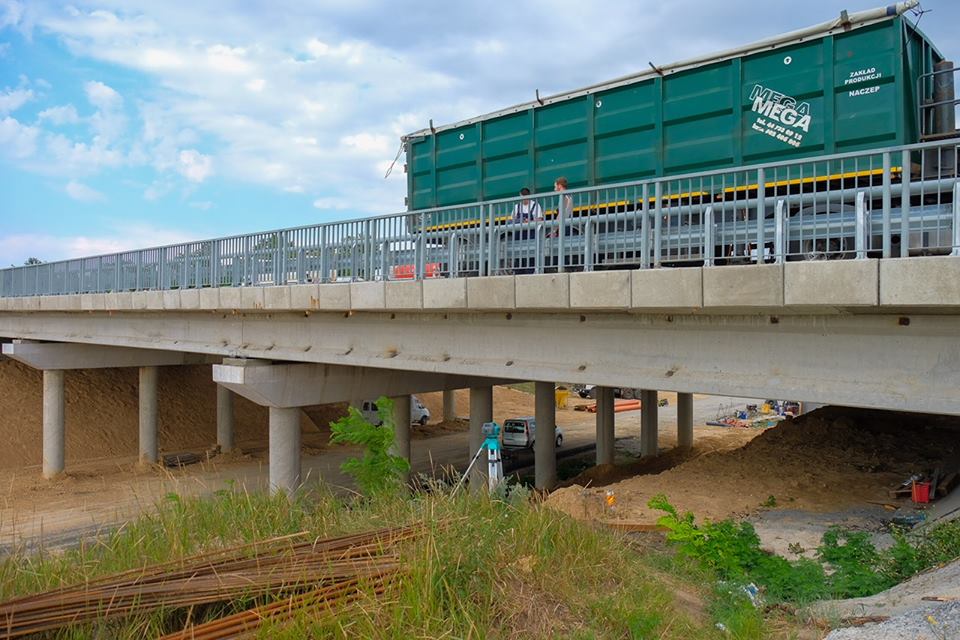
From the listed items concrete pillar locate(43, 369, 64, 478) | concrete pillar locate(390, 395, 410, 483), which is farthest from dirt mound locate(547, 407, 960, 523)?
concrete pillar locate(43, 369, 64, 478)

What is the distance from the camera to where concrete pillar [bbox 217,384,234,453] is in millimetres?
24438

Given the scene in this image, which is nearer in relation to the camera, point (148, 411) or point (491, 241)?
point (491, 241)

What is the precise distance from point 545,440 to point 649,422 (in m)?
4.55

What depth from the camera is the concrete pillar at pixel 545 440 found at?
60.4ft

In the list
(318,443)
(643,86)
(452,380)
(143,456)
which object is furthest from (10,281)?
(643,86)

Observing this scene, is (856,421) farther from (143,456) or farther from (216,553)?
(143,456)

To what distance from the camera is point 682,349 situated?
7875 mm

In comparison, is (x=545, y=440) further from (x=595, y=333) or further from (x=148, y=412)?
(x=148, y=412)

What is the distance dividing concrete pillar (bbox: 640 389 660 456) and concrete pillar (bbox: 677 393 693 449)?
1.23 meters

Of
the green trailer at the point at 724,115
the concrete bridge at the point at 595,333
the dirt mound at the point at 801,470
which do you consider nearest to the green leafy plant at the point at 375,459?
the dirt mound at the point at 801,470

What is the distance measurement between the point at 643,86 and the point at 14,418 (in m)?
24.8

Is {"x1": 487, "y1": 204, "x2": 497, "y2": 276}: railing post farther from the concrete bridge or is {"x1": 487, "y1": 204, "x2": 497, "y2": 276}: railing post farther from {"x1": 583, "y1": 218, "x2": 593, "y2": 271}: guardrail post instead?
{"x1": 583, "y1": 218, "x2": 593, "y2": 271}: guardrail post

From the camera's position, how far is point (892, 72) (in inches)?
353

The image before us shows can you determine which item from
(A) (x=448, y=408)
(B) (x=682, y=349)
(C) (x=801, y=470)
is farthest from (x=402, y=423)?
(A) (x=448, y=408)
